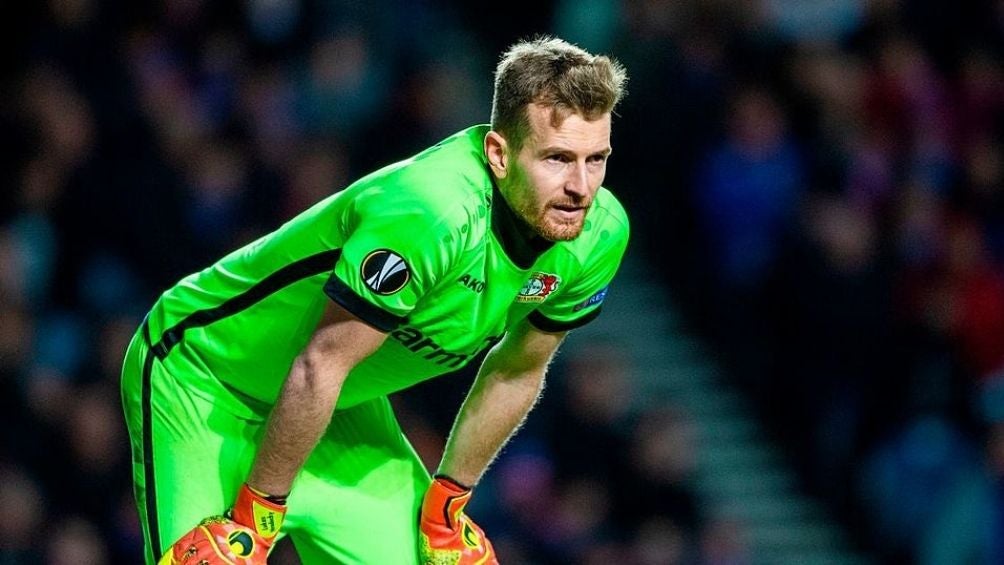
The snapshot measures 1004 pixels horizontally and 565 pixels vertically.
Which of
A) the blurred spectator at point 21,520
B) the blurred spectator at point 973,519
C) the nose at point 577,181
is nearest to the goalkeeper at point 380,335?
the nose at point 577,181

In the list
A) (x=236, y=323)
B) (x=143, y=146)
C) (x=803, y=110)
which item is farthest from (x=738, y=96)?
(x=236, y=323)

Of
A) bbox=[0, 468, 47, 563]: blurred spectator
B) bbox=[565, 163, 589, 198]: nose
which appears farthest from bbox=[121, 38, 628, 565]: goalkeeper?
bbox=[0, 468, 47, 563]: blurred spectator

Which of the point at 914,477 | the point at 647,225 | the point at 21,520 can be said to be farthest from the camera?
the point at 647,225

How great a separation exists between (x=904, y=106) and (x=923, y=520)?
2231mm

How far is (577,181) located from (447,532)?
118cm

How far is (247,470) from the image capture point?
15.6 feet

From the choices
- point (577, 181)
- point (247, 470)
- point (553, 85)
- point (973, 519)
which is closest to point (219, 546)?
point (247, 470)

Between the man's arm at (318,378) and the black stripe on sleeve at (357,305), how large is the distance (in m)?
0.02

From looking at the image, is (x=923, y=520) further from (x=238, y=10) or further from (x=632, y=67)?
(x=238, y=10)

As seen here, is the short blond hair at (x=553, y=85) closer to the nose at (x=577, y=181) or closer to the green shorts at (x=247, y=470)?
the nose at (x=577, y=181)

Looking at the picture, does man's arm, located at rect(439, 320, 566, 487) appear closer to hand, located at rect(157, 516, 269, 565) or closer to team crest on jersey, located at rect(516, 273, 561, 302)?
team crest on jersey, located at rect(516, 273, 561, 302)

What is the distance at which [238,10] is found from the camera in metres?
9.22

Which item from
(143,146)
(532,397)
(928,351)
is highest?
(532,397)

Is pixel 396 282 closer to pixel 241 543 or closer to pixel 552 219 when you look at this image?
pixel 552 219
